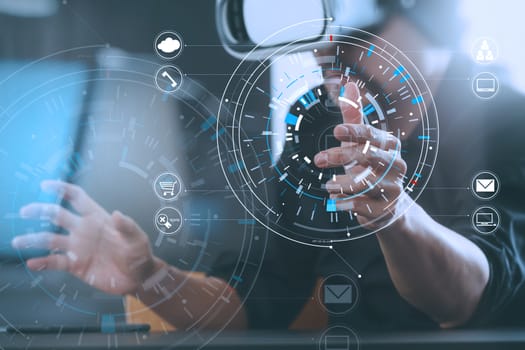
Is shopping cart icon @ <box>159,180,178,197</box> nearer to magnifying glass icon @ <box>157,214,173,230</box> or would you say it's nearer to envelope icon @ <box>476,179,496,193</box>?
magnifying glass icon @ <box>157,214,173,230</box>

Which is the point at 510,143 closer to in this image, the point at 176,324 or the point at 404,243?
the point at 404,243

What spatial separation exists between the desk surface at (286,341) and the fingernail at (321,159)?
305 millimetres

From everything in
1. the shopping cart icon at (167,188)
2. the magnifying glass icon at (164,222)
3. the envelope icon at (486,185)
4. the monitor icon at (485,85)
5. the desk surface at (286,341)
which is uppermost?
the monitor icon at (485,85)

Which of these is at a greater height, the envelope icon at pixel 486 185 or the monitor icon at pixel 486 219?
the envelope icon at pixel 486 185

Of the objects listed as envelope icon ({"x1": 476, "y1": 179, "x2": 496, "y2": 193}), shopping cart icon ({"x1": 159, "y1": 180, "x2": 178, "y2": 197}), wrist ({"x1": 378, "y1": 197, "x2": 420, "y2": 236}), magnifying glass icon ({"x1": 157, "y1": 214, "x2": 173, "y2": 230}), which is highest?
shopping cart icon ({"x1": 159, "y1": 180, "x2": 178, "y2": 197})

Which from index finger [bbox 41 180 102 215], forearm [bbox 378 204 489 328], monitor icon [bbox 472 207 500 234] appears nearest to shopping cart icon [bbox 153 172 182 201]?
index finger [bbox 41 180 102 215]

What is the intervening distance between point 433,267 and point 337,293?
17cm

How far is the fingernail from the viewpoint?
99cm

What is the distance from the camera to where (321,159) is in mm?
992

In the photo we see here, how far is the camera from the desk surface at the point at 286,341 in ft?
3.31

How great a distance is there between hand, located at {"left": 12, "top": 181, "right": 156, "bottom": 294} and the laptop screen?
0.02m

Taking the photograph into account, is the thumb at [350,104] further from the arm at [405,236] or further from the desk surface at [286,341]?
the desk surface at [286,341]

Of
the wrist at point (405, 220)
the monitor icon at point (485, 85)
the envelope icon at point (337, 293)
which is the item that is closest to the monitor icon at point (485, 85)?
the monitor icon at point (485, 85)

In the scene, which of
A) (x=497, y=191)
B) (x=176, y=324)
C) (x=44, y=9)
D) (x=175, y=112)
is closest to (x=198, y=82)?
(x=175, y=112)
